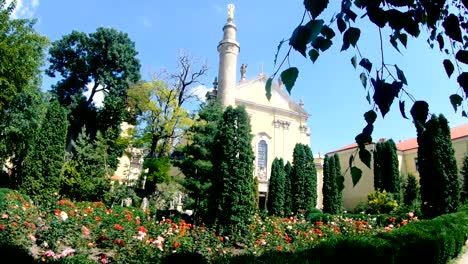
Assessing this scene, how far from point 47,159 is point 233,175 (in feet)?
36.4

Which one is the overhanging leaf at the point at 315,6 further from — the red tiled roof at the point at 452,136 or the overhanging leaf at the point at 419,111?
the red tiled roof at the point at 452,136

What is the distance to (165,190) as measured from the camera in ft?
72.9

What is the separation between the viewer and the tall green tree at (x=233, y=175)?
1226 centimetres

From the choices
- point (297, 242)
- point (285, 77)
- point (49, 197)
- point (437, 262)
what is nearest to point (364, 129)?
point (285, 77)

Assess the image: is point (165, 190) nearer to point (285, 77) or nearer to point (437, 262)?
point (437, 262)

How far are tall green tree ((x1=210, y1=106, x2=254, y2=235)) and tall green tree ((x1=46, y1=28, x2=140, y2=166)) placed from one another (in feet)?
51.4

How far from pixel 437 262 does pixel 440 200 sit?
29.6 feet

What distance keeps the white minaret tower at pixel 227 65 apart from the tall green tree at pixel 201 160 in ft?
24.9

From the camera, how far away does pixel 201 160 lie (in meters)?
18.7

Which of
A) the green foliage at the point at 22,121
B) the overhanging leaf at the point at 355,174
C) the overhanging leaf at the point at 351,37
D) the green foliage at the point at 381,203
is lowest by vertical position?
the overhanging leaf at the point at 355,174

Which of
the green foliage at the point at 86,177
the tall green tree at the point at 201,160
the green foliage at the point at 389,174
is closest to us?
the tall green tree at the point at 201,160

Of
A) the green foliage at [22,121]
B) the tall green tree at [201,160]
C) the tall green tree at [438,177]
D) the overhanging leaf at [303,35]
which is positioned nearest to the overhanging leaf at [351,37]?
the overhanging leaf at [303,35]

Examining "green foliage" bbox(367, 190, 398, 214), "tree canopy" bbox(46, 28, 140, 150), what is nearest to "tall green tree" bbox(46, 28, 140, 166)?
"tree canopy" bbox(46, 28, 140, 150)

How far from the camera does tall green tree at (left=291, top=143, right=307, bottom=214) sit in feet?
82.6
